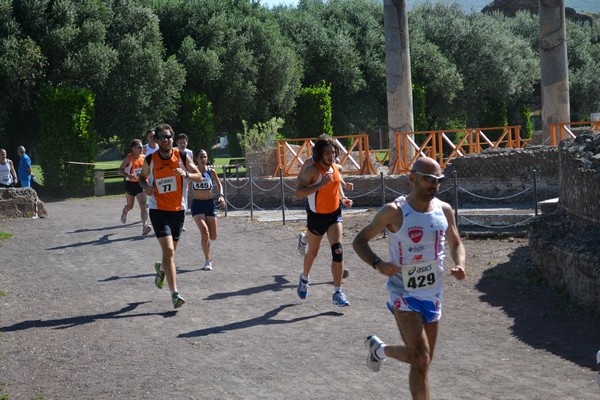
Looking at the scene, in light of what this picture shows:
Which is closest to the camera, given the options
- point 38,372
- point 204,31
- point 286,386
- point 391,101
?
point 286,386

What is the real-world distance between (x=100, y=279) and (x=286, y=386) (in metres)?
5.50

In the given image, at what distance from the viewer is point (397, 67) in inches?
914

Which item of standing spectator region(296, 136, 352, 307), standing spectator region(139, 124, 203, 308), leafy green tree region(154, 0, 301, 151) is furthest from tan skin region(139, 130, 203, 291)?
leafy green tree region(154, 0, 301, 151)

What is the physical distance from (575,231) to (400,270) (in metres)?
5.18

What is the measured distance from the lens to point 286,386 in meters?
6.34

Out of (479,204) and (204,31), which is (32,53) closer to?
(204,31)

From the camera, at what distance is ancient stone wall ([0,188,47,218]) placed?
64.6ft

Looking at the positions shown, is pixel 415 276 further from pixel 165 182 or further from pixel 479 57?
pixel 479 57

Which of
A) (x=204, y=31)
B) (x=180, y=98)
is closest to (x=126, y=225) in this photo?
(x=180, y=98)

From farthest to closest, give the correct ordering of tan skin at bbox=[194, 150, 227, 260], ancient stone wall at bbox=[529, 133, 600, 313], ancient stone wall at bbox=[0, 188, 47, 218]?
ancient stone wall at bbox=[0, 188, 47, 218] < tan skin at bbox=[194, 150, 227, 260] < ancient stone wall at bbox=[529, 133, 600, 313]

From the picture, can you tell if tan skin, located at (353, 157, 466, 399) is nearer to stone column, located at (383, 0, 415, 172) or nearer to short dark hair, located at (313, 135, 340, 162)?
short dark hair, located at (313, 135, 340, 162)

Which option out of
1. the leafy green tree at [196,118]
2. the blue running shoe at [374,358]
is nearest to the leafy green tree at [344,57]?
the leafy green tree at [196,118]

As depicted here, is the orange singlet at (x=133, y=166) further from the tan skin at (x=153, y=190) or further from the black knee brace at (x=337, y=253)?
the black knee brace at (x=337, y=253)

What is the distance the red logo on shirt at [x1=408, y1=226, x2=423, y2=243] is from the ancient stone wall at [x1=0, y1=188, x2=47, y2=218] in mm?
15788
